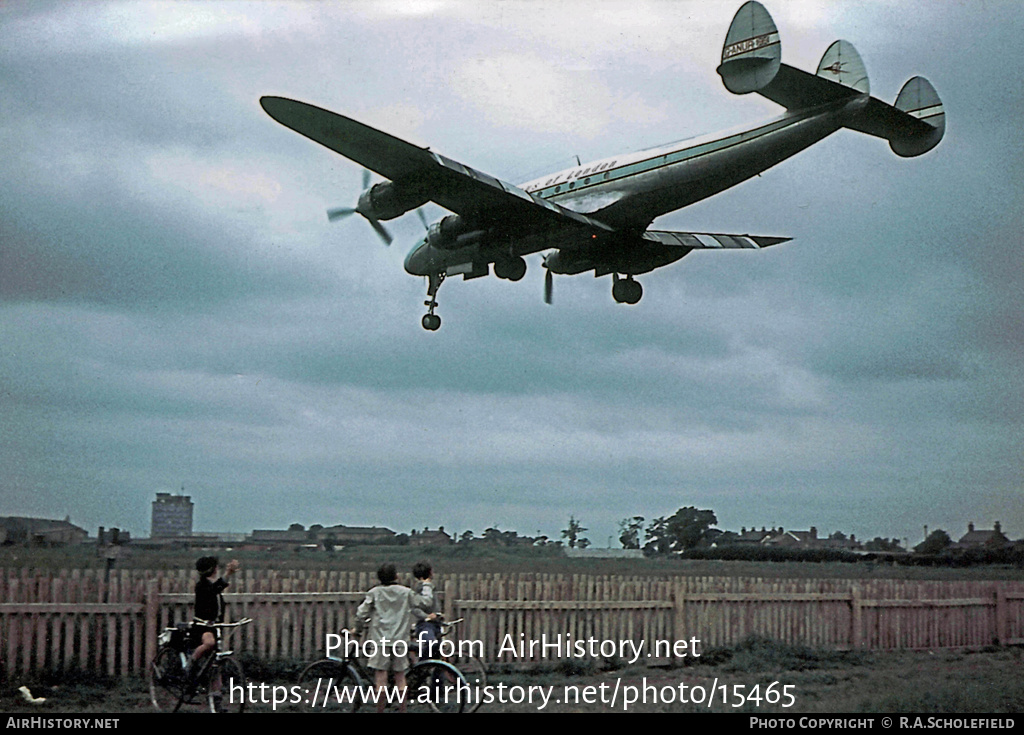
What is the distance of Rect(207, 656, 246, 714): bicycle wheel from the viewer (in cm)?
778

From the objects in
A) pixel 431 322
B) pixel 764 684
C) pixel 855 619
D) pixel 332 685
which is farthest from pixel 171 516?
pixel 855 619

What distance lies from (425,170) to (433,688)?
850 centimetres

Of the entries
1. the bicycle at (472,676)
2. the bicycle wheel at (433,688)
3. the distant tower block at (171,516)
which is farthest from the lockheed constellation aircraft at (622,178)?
the bicycle wheel at (433,688)

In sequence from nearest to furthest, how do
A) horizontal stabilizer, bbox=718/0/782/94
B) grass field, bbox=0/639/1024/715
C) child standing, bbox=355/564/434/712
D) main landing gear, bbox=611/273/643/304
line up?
child standing, bbox=355/564/434/712 → grass field, bbox=0/639/1024/715 → horizontal stabilizer, bbox=718/0/782/94 → main landing gear, bbox=611/273/643/304

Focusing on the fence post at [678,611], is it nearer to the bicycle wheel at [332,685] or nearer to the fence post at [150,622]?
the bicycle wheel at [332,685]

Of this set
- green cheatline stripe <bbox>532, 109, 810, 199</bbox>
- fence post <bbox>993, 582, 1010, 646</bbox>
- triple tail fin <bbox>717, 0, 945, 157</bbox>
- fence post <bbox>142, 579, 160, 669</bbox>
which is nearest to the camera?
fence post <bbox>142, 579, 160, 669</bbox>

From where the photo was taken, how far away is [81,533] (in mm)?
10305

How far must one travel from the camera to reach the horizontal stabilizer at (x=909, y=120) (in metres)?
12.8

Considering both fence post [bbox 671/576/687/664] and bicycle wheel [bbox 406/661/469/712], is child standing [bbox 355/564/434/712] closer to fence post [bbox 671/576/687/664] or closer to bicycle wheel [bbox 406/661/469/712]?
bicycle wheel [bbox 406/661/469/712]

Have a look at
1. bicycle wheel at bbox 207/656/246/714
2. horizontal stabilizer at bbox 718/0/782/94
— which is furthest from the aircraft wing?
bicycle wheel at bbox 207/656/246/714

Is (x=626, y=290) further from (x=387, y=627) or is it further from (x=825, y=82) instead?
(x=387, y=627)

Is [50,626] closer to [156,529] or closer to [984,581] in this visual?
[156,529]

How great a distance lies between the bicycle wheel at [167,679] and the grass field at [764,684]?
0.16m
